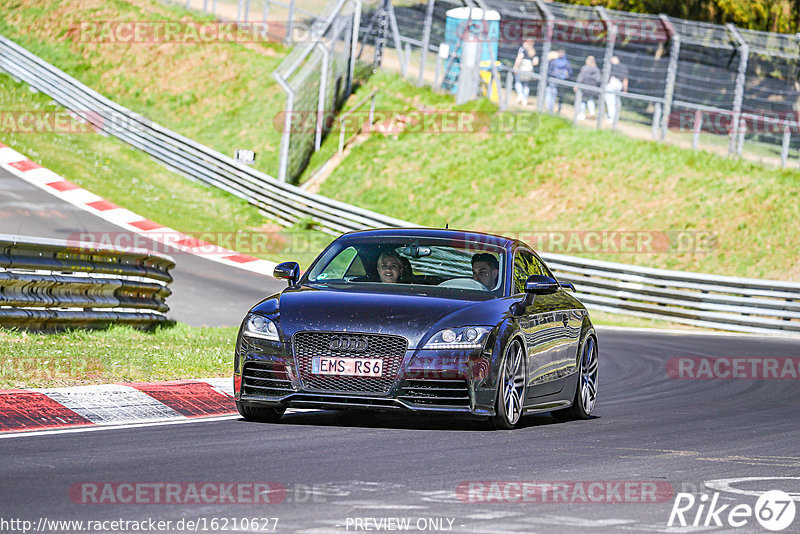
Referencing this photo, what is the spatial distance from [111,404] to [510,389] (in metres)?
2.73

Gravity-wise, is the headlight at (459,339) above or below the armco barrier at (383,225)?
above

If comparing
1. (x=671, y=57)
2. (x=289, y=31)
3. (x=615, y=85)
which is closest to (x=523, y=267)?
(x=671, y=57)

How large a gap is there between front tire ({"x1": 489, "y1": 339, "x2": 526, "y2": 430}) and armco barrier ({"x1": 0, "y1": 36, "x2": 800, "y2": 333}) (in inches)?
623

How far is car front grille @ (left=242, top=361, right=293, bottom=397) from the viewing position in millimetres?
8703

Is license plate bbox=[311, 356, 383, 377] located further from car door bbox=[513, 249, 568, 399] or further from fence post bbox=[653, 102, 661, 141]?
fence post bbox=[653, 102, 661, 141]

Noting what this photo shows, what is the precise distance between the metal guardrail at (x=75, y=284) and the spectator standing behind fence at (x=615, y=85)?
1717cm

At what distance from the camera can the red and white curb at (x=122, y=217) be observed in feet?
85.9

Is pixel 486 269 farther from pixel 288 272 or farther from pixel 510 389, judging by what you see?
pixel 288 272

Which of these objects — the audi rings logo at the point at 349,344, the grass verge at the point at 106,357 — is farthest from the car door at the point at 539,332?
the grass verge at the point at 106,357

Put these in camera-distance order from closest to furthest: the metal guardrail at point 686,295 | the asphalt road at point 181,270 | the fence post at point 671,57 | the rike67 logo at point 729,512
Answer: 1. the rike67 logo at point 729,512
2. the asphalt road at point 181,270
3. the metal guardrail at point 686,295
4. the fence post at point 671,57

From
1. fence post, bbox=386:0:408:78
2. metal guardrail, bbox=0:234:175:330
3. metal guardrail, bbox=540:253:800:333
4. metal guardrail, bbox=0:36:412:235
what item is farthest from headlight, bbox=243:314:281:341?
fence post, bbox=386:0:408:78

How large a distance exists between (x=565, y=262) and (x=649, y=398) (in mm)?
13468

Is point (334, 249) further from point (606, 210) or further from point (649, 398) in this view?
point (606, 210)

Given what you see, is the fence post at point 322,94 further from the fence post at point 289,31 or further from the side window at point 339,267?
the side window at point 339,267
